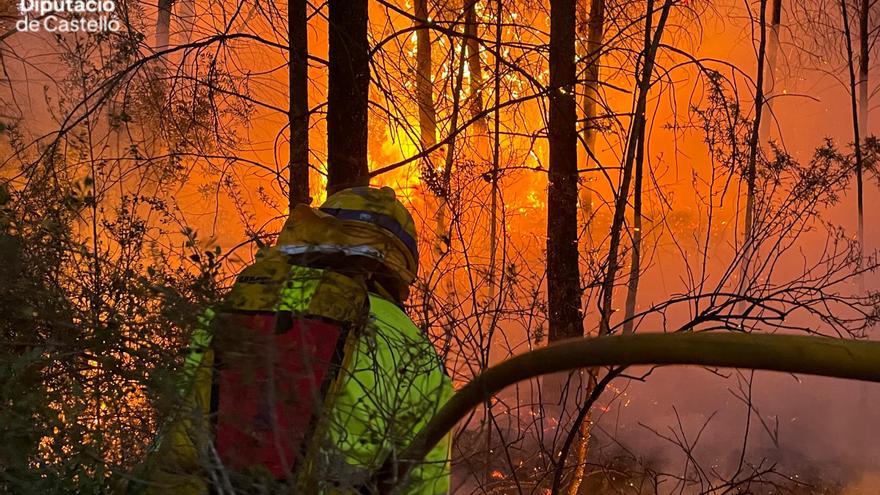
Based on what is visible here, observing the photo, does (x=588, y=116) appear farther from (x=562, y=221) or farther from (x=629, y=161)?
(x=629, y=161)

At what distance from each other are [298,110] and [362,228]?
3.90 meters

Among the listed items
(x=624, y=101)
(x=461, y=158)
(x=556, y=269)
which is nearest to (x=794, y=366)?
(x=461, y=158)

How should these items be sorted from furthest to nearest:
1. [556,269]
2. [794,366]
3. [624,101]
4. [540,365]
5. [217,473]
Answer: [624,101], [556,269], [217,473], [540,365], [794,366]

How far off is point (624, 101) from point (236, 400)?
11065 millimetres

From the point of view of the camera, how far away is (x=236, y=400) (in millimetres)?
1409

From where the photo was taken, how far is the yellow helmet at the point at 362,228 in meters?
1.62

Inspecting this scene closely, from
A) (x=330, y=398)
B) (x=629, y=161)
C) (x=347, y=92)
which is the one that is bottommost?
(x=330, y=398)

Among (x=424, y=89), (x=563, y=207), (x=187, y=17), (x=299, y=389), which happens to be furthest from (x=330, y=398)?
(x=563, y=207)

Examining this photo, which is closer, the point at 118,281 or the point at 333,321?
the point at 333,321

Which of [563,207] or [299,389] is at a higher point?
[563,207]

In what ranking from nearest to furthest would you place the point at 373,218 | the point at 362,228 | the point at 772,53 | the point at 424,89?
1. the point at 362,228
2. the point at 373,218
3. the point at 424,89
4. the point at 772,53

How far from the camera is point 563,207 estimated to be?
6930 millimetres

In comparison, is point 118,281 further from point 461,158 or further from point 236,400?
point 461,158

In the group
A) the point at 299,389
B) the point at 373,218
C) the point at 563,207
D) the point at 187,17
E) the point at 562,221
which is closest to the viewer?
the point at 299,389
